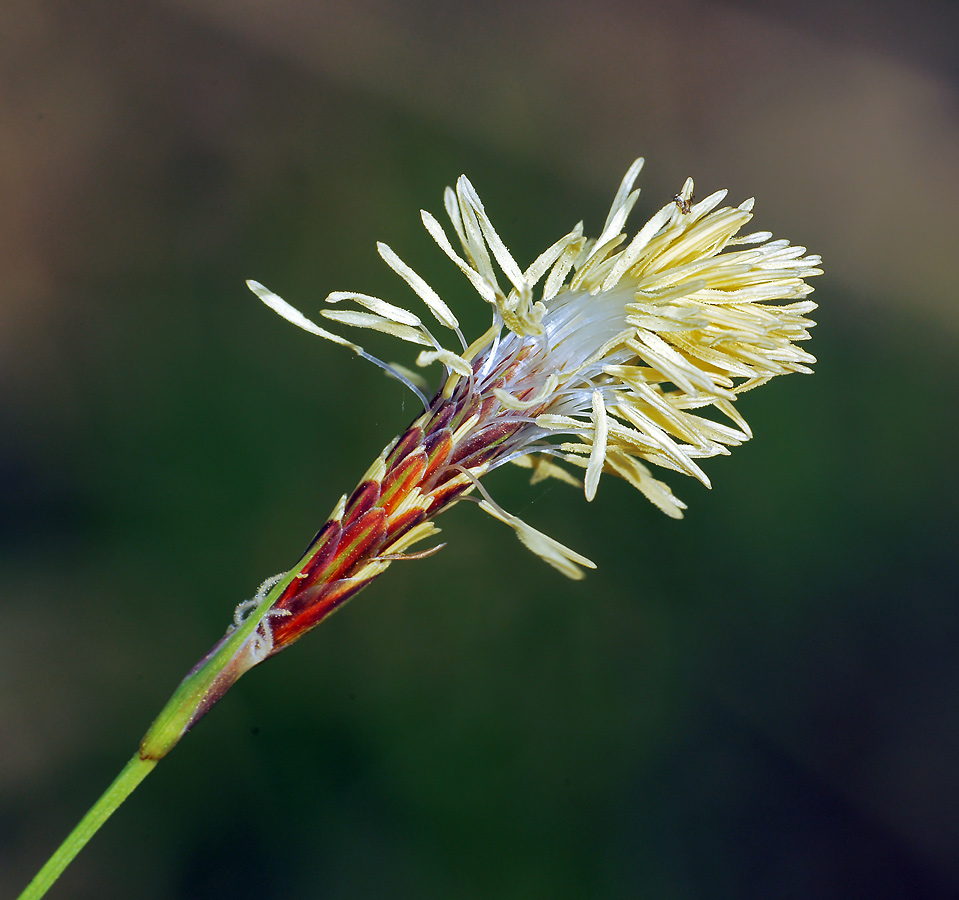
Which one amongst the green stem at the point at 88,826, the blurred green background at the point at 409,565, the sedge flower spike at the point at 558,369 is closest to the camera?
the green stem at the point at 88,826

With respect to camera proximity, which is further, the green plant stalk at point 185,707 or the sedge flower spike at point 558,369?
the sedge flower spike at point 558,369

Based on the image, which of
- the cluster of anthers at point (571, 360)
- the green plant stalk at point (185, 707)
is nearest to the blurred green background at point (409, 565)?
the cluster of anthers at point (571, 360)

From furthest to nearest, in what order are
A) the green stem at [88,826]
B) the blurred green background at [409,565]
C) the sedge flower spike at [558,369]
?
1. the blurred green background at [409,565]
2. the sedge flower spike at [558,369]
3. the green stem at [88,826]

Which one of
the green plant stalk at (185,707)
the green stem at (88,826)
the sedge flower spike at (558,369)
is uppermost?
the sedge flower spike at (558,369)

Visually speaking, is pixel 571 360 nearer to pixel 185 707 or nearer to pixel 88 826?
→ pixel 185 707

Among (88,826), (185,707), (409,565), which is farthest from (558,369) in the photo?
(409,565)

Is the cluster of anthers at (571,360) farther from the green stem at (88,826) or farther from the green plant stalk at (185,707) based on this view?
the green stem at (88,826)
